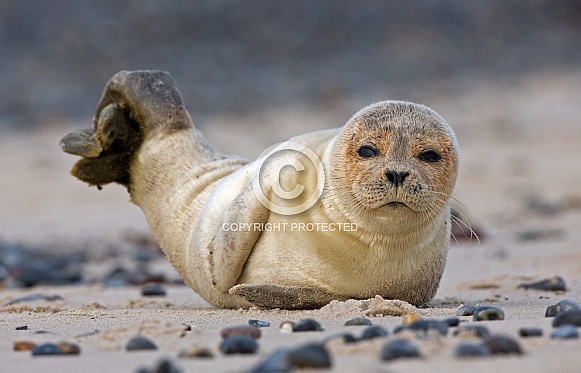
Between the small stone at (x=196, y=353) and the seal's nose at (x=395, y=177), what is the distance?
124 cm

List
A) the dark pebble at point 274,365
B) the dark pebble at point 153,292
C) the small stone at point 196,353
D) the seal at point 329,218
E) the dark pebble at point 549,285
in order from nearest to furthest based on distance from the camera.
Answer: the dark pebble at point 274,365 < the small stone at point 196,353 < the seal at point 329,218 < the dark pebble at point 549,285 < the dark pebble at point 153,292

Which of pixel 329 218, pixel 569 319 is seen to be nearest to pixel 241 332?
pixel 329 218

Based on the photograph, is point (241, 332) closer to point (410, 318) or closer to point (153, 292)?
point (410, 318)

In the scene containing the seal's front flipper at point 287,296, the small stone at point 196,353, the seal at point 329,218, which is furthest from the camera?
the seal's front flipper at point 287,296

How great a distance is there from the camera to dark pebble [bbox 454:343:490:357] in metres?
2.84

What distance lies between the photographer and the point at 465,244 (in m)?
8.17

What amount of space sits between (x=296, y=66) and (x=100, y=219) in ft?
35.8

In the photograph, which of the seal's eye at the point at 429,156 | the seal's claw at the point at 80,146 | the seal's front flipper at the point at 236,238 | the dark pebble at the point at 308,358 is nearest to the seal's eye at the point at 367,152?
the seal's eye at the point at 429,156

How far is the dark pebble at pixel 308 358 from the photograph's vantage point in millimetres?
2738

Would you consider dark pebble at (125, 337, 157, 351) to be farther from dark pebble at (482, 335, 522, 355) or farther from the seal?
the seal

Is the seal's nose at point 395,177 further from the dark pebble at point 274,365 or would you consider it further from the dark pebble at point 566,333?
the dark pebble at point 274,365

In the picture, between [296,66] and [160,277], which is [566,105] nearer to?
[296,66]

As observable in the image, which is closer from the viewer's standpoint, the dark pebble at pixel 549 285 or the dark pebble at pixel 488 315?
the dark pebble at pixel 488 315

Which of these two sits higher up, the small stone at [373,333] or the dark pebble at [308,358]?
the small stone at [373,333]
